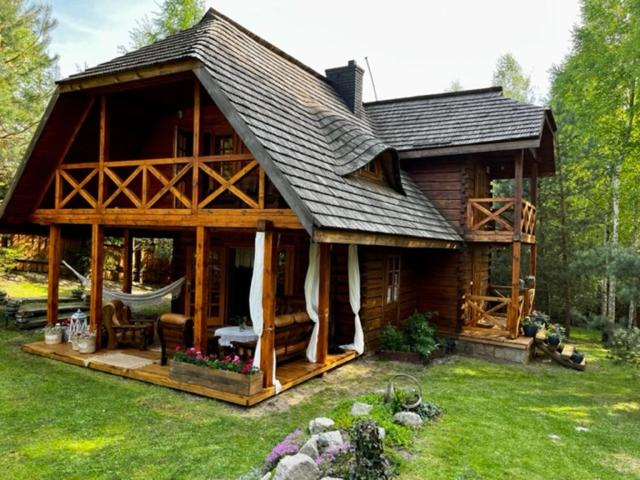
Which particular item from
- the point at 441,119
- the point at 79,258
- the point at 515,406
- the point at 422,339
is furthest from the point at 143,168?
the point at 79,258

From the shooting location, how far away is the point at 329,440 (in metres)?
3.95

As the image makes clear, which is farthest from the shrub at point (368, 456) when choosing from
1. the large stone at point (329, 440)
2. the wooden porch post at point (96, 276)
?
the wooden porch post at point (96, 276)

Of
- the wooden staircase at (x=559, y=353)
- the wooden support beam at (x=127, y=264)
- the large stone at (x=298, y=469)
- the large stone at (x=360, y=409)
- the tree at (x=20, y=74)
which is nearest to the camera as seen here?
the large stone at (x=298, y=469)

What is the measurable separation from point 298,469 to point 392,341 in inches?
219

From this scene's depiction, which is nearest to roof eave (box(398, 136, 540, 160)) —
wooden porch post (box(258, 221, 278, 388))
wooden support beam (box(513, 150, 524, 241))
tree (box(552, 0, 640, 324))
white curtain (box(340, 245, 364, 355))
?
wooden support beam (box(513, 150, 524, 241))

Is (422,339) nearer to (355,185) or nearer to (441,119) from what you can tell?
(355,185)

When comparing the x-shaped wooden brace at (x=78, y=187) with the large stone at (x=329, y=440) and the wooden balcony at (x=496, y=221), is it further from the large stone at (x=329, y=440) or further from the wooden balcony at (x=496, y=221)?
the wooden balcony at (x=496, y=221)

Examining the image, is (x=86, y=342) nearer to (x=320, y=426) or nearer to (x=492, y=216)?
(x=320, y=426)

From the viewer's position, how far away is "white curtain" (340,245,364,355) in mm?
7818

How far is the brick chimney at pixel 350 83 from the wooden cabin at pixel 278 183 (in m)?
0.04

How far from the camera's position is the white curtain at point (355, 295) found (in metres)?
7.82

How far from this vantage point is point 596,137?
13.4 meters

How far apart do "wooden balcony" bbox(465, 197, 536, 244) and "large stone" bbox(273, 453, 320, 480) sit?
7.35 metres

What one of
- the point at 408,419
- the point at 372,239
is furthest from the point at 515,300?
the point at 408,419
